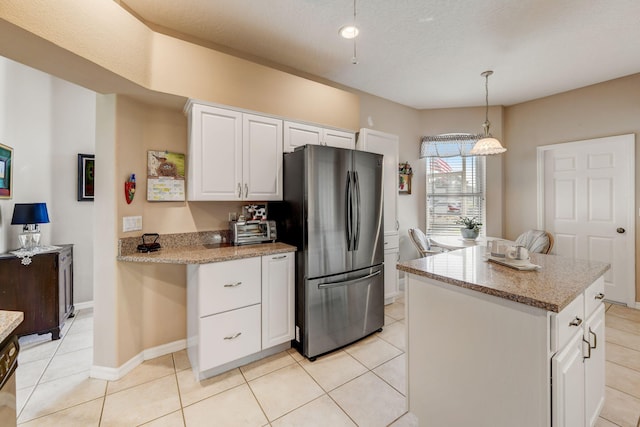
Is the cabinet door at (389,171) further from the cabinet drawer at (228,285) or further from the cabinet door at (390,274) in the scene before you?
the cabinet drawer at (228,285)

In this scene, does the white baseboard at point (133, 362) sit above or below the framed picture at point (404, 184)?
below

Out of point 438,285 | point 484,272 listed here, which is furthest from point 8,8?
point 484,272

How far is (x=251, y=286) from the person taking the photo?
87.0 inches

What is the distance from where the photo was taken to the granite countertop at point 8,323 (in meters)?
0.85

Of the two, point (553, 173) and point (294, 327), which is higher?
point (553, 173)

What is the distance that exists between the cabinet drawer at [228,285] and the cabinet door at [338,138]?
1526mm

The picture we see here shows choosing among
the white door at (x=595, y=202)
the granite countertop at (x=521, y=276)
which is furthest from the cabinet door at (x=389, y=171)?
the white door at (x=595, y=202)

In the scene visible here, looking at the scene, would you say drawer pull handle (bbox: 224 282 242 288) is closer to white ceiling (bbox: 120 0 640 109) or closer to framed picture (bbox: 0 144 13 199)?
white ceiling (bbox: 120 0 640 109)

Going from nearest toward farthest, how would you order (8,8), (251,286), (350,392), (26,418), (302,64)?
(8,8) < (26,418) < (350,392) < (251,286) < (302,64)

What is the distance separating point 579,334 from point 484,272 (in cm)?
48

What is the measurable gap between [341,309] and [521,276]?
1461mm

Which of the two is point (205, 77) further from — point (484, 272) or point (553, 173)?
point (553, 173)

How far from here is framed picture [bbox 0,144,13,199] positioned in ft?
8.13

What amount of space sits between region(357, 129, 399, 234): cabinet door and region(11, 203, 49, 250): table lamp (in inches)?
139
